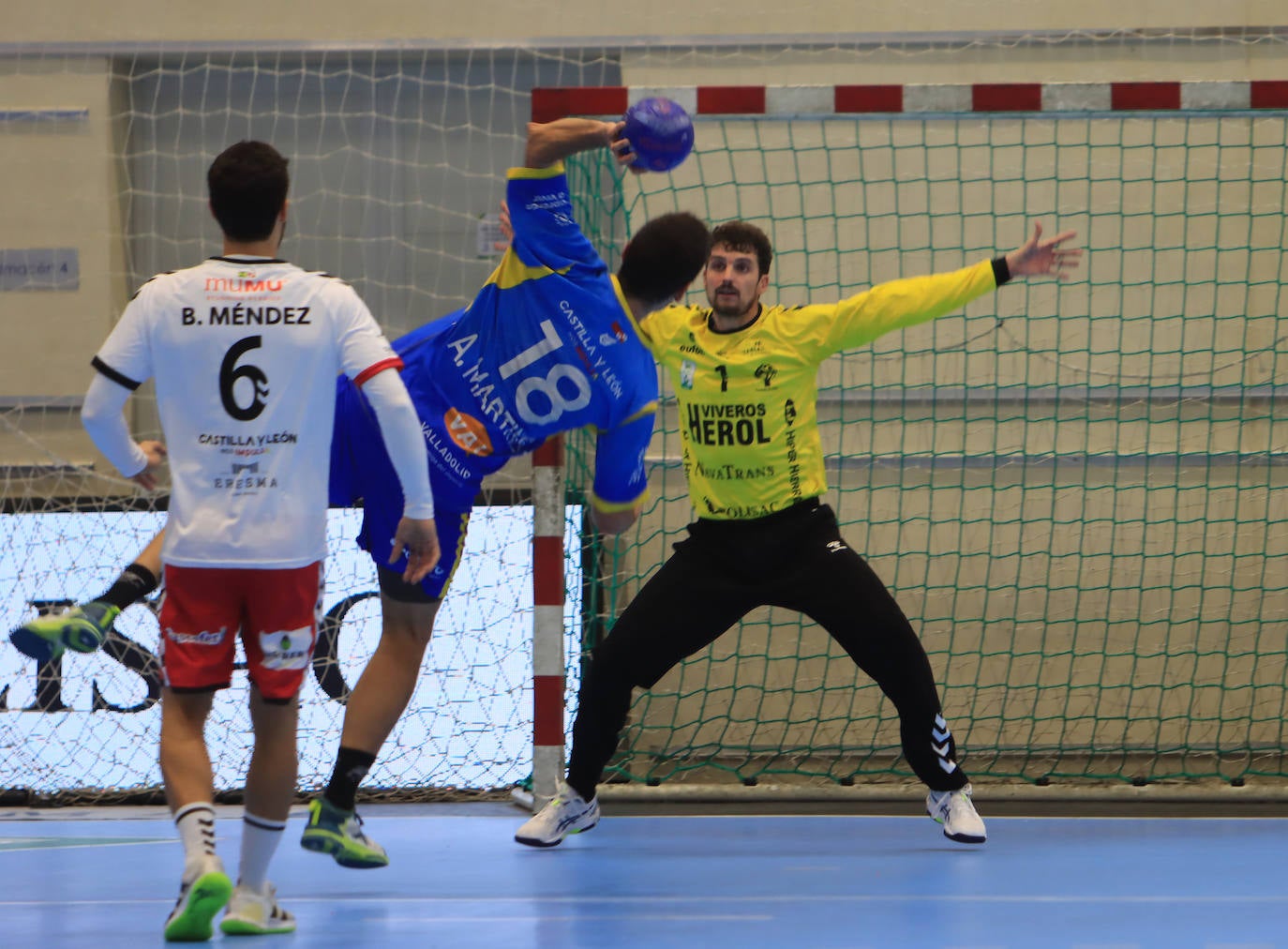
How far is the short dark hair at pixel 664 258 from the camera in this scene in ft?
13.0

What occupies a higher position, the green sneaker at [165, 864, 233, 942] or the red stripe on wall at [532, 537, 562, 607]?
the red stripe on wall at [532, 537, 562, 607]

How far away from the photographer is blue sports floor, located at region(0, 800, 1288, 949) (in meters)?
3.24

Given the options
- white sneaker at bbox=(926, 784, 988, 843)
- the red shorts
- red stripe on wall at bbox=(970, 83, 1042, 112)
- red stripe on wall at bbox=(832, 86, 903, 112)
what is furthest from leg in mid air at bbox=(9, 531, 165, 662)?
red stripe on wall at bbox=(970, 83, 1042, 112)

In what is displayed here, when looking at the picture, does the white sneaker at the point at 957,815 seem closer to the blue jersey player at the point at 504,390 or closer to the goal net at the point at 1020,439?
the blue jersey player at the point at 504,390

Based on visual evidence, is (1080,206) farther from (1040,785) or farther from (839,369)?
(1040,785)

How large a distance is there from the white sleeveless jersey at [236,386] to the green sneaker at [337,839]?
3.30 ft

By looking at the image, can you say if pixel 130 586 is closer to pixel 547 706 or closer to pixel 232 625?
pixel 232 625

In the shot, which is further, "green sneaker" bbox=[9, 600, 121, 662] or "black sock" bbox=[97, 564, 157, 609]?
"black sock" bbox=[97, 564, 157, 609]

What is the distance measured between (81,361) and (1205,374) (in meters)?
5.24

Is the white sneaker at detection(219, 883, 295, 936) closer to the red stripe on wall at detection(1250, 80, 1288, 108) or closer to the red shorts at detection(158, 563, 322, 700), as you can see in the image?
the red shorts at detection(158, 563, 322, 700)

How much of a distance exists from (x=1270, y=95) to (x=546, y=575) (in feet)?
9.78

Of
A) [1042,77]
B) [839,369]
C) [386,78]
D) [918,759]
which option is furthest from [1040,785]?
[386,78]

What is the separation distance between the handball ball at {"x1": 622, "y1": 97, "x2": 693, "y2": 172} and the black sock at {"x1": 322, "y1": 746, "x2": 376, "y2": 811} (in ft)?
5.88

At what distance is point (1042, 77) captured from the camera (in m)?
6.32
